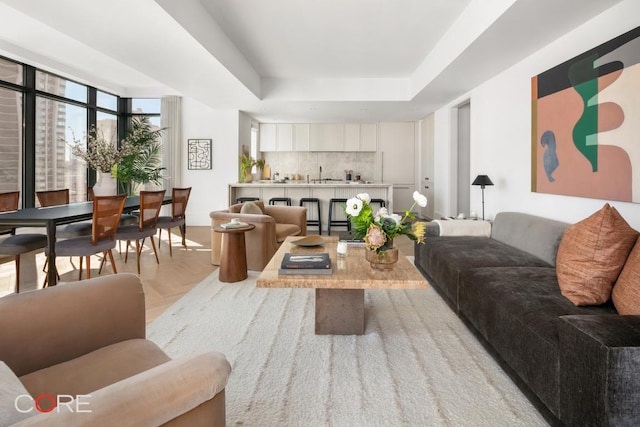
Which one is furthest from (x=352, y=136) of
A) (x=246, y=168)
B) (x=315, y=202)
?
(x=246, y=168)

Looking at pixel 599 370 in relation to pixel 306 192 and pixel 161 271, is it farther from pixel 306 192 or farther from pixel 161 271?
pixel 306 192

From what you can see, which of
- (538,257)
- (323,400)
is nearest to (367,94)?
(538,257)

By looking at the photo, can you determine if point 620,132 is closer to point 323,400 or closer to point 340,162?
point 323,400

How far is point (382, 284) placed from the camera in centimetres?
202

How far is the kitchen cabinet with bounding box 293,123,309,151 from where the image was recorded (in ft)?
30.9

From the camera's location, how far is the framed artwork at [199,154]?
25.3ft

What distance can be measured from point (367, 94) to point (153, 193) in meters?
4.15

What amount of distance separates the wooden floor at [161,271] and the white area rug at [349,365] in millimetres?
294

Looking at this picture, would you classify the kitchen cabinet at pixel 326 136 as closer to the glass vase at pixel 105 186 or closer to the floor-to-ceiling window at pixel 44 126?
the floor-to-ceiling window at pixel 44 126

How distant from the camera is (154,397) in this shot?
828 mm

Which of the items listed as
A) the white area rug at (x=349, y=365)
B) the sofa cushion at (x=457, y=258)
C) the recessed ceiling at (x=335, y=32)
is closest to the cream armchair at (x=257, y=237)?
the white area rug at (x=349, y=365)

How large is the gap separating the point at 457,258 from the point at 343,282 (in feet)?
4.41

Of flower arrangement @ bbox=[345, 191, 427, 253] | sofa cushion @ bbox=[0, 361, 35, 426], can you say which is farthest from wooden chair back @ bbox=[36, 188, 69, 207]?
sofa cushion @ bbox=[0, 361, 35, 426]

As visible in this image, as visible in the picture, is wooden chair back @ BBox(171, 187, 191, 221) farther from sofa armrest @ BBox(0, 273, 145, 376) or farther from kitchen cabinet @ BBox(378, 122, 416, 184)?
kitchen cabinet @ BBox(378, 122, 416, 184)
